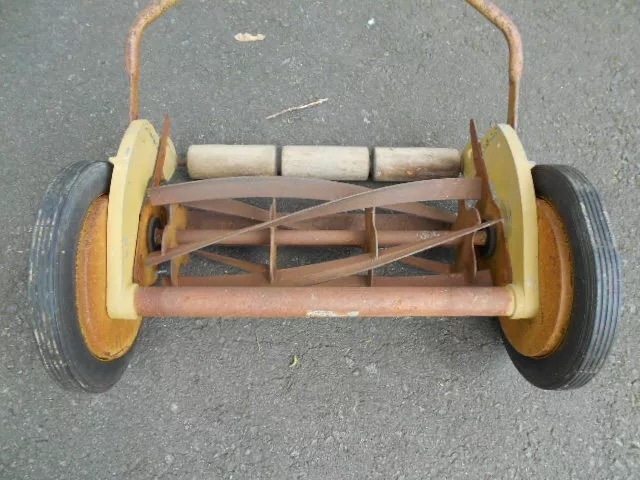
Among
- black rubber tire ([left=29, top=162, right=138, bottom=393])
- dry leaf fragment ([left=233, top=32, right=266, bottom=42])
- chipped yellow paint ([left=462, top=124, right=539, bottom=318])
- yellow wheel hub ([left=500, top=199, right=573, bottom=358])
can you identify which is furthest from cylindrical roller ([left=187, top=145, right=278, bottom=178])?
yellow wheel hub ([left=500, top=199, right=573, bottom=358])

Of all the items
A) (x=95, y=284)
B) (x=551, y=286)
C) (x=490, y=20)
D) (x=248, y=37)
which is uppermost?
(x=490, y=20)

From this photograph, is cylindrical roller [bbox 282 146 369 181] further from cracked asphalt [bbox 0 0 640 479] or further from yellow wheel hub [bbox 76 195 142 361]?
yellow wheel hub [bbox 76 195 142 361]

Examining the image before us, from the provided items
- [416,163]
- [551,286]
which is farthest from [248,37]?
[551,286]

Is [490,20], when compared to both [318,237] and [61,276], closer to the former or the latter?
[318,237]

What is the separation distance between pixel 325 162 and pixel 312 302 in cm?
74

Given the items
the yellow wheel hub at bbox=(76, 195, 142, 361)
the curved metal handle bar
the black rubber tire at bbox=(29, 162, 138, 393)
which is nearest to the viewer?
the black rubber tire at bbox=(29, 162, 138, 393)

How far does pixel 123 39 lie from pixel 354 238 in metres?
1.59

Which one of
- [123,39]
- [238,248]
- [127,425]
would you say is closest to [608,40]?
[238,248]

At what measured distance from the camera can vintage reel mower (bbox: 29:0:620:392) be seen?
5.14 ft

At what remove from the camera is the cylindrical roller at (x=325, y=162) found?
7.14 feet

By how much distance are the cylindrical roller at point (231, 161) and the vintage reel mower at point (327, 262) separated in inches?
7.5

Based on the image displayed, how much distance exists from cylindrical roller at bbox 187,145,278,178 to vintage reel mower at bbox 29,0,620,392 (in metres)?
0.19

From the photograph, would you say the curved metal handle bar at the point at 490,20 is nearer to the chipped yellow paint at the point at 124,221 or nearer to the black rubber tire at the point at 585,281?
the chipped yellow paint at the point at 124,221

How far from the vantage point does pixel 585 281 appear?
158 centimetres
